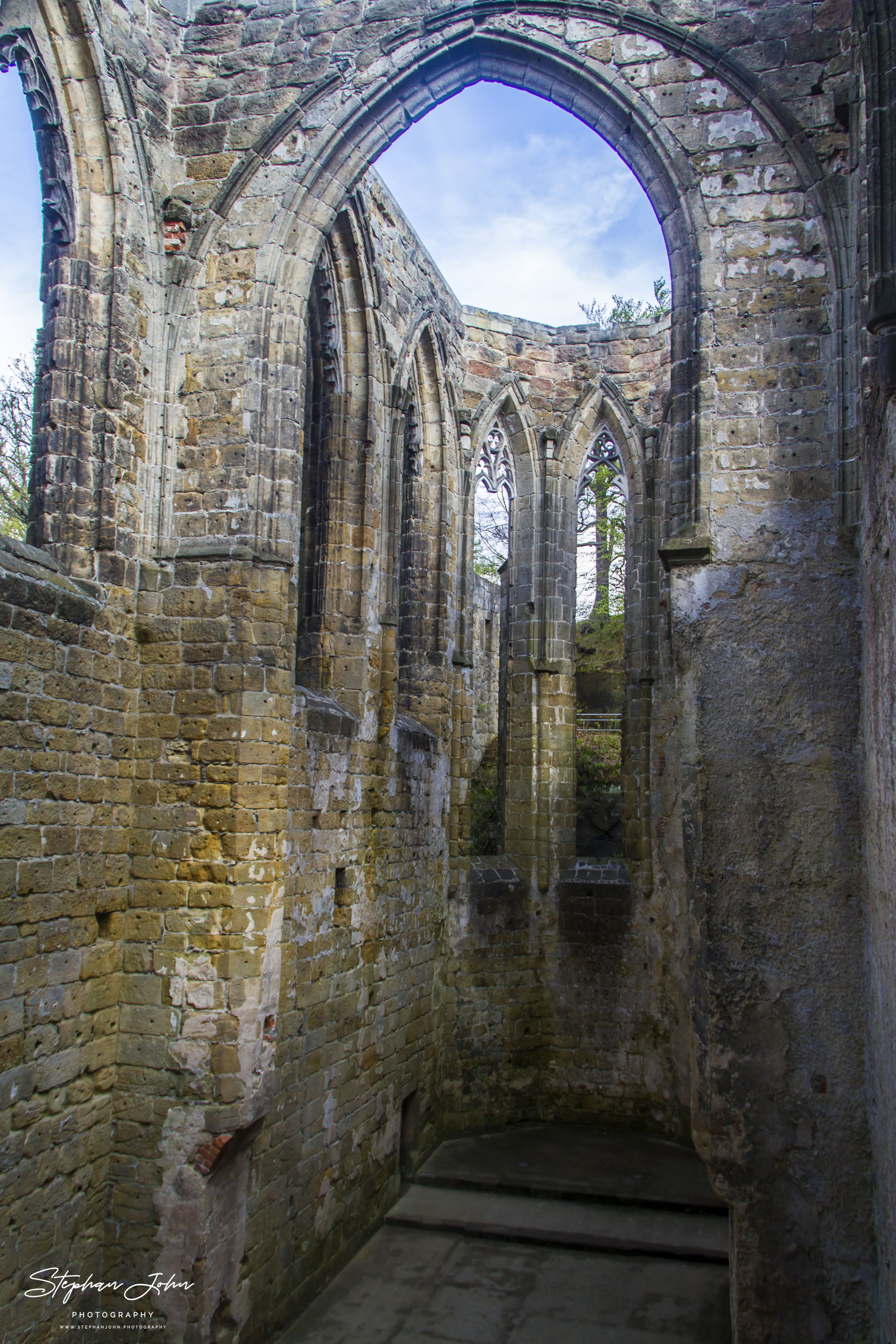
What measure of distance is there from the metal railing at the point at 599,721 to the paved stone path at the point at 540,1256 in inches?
231

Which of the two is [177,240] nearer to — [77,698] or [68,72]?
[68,72]

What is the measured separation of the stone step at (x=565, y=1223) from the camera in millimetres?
7207

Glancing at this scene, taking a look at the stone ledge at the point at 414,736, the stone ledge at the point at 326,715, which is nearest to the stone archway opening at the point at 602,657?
the stone ledge at the point at 414,736

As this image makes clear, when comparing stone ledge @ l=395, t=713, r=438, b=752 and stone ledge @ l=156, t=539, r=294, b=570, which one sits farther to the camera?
stone ledge @ l=395, t=713, r=438, b=752

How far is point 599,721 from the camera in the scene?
14.2 metres

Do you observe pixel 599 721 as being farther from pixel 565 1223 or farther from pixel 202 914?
pixel 202 914

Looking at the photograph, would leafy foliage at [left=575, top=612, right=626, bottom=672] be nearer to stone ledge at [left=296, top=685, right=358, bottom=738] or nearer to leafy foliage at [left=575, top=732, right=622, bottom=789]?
leafy foliage at [left=575, top=732, right=622, bottom=789]

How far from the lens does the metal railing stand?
548 inches

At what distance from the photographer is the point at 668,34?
18.1 ft

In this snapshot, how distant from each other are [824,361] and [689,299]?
2.53 feet

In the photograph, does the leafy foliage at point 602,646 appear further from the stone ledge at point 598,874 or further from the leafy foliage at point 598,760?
the stone ledge at point 598,874

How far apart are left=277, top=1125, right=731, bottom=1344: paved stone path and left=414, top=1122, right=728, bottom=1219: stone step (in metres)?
0.01
